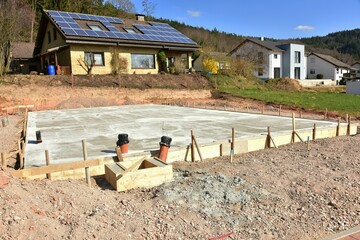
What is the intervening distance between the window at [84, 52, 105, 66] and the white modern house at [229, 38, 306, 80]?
2397 centimetres

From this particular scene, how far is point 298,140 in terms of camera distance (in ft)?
28.3

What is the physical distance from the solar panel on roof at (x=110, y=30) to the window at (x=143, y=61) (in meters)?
1.41

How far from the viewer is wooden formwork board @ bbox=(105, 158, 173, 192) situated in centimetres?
513

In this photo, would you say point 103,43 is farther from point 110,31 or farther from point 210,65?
point 210,65

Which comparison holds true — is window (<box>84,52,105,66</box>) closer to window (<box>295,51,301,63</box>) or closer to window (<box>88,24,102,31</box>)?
window (<box>88,24,102,31</box>)

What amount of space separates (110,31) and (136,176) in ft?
73.0

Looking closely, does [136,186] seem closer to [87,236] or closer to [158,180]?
[158,180]

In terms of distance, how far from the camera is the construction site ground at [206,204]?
3914mm

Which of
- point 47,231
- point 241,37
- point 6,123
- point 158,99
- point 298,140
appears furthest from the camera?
point 241,37

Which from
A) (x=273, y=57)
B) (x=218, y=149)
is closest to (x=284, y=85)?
(x=273, y=57)

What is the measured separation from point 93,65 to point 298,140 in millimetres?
18407

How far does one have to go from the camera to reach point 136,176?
5262 mm

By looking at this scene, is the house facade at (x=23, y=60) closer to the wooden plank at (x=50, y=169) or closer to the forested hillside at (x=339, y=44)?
the wooden plank at (x=50, y=169)

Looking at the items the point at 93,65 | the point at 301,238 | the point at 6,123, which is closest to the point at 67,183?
the point at 301,238
